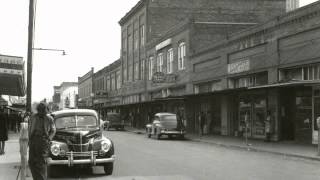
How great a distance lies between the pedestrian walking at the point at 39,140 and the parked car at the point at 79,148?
259 centimetres

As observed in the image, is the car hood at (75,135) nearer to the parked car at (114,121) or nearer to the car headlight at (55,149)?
the car headlight at (55,149)

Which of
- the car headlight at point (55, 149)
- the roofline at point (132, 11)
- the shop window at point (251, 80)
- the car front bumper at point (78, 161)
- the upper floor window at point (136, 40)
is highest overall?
the roofline at point (132, 11)

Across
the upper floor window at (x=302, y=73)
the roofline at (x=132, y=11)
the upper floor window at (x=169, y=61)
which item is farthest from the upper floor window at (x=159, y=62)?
the upper floor window at (x=302, y=73)

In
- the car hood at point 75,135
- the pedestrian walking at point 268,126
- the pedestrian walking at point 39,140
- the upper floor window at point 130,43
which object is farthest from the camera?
the upper floor window at point 130,43

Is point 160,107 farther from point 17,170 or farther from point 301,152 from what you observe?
point 17,170

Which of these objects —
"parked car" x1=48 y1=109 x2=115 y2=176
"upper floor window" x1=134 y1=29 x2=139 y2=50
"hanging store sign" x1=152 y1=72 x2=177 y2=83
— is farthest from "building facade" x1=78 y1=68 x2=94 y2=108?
"parked car" x1=48 y1=109 x2=115 y2=176

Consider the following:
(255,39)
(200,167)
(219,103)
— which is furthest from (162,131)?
(200,167)

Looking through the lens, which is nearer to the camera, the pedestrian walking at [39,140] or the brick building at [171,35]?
the pedestrian walking at [39,140]

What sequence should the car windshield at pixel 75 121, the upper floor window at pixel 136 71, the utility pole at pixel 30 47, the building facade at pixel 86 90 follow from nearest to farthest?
the car windshield at pixel 75 121
the utility pole at pixel 30 47
the upper floor window at pixel 136 71
the building facade at pixel 86 90

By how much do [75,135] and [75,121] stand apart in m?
1.07

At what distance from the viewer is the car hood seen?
13.5m

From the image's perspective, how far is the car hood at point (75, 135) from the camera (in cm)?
1348

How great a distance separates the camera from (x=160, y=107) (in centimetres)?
4991

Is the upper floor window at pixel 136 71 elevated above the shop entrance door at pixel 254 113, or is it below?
above
